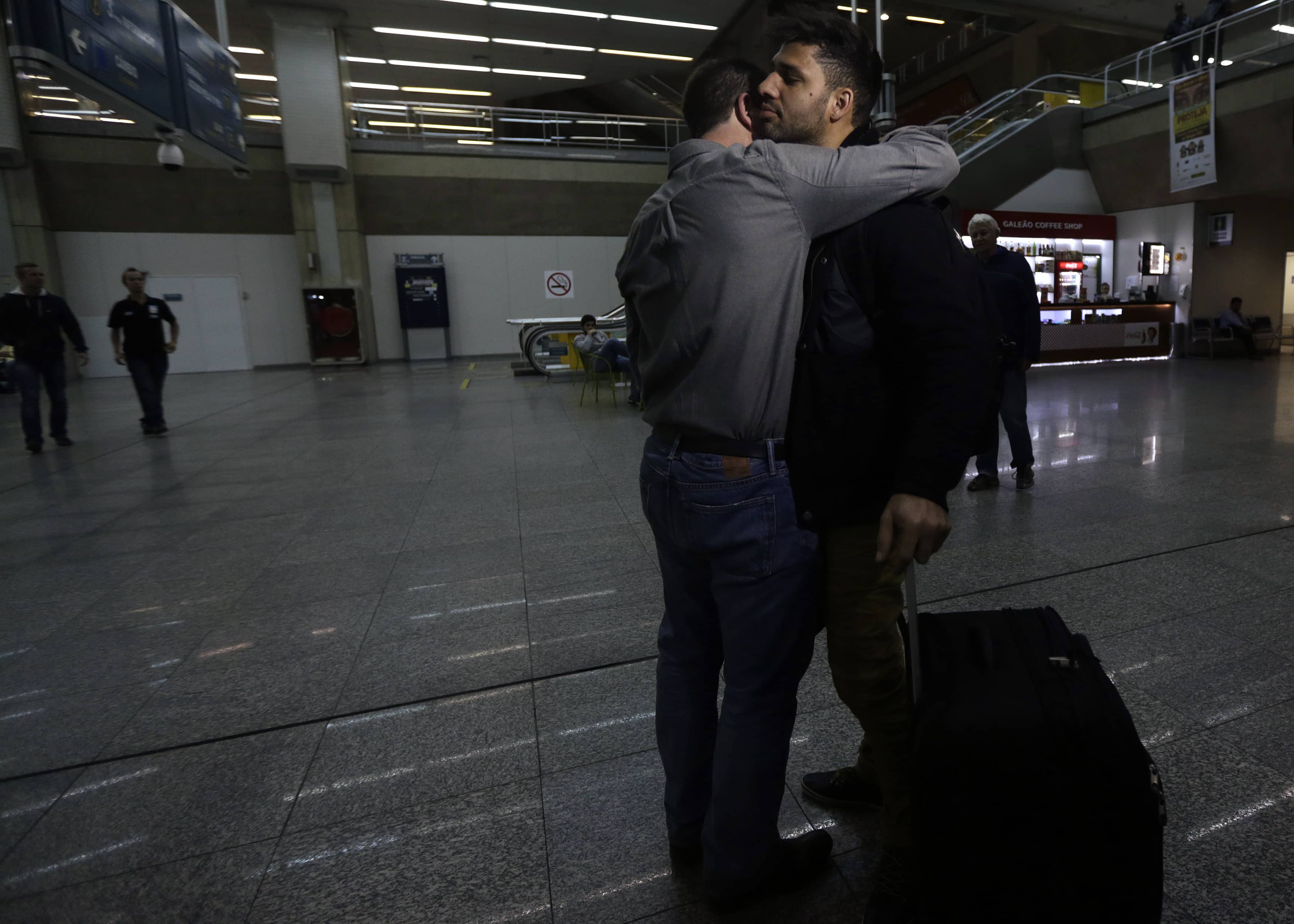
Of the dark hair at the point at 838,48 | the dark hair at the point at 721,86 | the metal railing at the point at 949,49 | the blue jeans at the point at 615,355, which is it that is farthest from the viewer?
the metal railing at the point at 949,49

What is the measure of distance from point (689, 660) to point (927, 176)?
102 cm

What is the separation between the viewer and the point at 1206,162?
13070 mm

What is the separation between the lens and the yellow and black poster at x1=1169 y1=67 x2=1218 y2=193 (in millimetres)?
12930

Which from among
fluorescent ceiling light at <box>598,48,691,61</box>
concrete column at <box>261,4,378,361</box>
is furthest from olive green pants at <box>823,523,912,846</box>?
fluorescent ceiling light at <box>598,48,691,61</box>

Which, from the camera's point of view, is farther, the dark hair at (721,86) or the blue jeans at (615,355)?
the blue jeans at (615,355)

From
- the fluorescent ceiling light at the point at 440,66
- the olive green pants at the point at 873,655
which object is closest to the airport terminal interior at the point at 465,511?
the olive green pants at the point at 873,655

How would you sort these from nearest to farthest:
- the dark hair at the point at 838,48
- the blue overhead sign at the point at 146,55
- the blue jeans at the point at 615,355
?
the dark hair at the point at 838,48 → the blue overhead sign at the point at 146,55 → the blue jeans at the point at 615,355

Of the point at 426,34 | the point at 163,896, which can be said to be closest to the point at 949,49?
the point at 426,34

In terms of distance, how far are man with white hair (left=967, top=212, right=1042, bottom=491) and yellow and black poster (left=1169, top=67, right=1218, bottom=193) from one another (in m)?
11.4

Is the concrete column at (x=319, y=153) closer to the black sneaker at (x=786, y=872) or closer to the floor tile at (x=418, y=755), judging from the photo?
the floor tile at (x=418, y=755)

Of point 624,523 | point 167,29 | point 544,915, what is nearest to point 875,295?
point 544,915

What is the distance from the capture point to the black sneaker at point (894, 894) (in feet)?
4.83

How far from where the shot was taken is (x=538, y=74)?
2064cm

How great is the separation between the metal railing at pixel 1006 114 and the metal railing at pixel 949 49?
6989 millimetres
